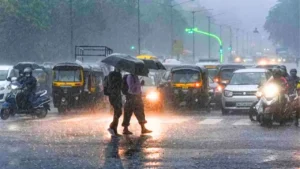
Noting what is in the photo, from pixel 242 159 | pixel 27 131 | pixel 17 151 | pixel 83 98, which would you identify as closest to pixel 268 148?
pixel 242 159

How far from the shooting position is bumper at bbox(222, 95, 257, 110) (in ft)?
98.2

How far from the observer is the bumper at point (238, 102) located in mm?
29938

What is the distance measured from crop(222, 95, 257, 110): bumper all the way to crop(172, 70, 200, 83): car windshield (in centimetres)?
370

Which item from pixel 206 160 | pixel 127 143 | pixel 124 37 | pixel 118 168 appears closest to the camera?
pixel 118 168

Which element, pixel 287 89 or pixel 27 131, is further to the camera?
pixel 287 89

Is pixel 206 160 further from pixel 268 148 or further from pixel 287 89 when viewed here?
pixel 287 89

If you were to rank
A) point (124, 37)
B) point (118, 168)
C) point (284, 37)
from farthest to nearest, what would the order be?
1. point (284, 37)
2. point (124, 37)
3. point (118, 168)

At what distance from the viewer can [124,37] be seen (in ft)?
371

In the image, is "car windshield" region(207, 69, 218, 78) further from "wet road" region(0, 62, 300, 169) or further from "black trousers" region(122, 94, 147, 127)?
"black trousers" region(122, 94, 147, 127)

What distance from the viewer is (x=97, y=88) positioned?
34875 millimetres

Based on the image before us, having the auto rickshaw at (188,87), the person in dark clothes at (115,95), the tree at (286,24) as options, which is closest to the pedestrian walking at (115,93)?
the person in dark clothes at (115,95)

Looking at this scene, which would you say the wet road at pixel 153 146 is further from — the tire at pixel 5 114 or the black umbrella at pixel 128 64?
the tire at pixel 5 114

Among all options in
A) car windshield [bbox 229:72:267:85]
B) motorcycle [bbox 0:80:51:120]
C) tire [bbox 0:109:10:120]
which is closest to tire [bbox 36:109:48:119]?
motorcycle [bbox 0:80:51:120]

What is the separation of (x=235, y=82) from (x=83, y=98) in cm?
634
